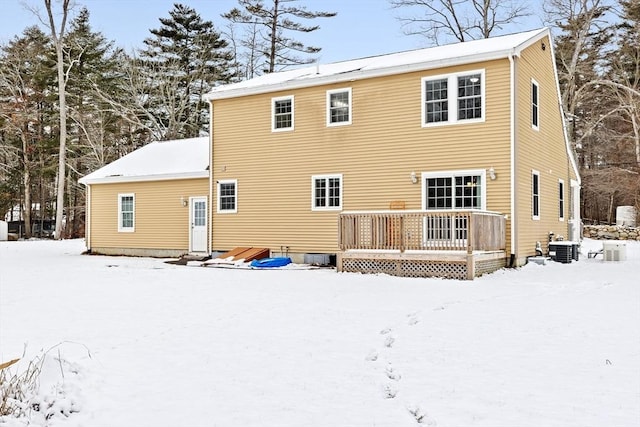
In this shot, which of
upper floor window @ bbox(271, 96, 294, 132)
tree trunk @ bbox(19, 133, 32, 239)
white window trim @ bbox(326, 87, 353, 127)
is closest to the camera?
white window trim @ bbox(326, 87, 353, 127)

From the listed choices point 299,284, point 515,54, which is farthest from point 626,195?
point 299,284

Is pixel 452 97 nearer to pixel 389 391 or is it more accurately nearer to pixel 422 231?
pixel 422 231

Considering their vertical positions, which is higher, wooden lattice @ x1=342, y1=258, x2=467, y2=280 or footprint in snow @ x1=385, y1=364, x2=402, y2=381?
wooden lattice @ x1=342, y1=258, x2=467, y2=280

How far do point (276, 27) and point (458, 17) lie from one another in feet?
34.4

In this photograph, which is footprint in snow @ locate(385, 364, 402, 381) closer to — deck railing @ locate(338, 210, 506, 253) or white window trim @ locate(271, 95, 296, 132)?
deck railing @ locate(338, 210, 506, 253)

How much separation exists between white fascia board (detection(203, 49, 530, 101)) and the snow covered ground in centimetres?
551

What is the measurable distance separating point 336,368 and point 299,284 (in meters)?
5.85

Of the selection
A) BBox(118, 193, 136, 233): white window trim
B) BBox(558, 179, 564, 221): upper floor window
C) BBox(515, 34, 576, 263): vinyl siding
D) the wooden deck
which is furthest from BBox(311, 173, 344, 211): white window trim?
BBox(118, 193, 136, 233): white window trim

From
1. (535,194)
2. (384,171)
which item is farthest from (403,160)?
(535,194)

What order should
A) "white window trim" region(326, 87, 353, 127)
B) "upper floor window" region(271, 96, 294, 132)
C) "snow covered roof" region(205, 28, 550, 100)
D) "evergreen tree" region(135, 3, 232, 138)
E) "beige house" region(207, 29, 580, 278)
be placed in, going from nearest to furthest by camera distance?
"beige house" region(207, 29, 580, 278)
"snow covered roof" region(205, 28, 550, 100)
"white window trim" region(326, 87, 353, 127)
"upper floor window" region(271, 96, 294, 132)
"evergreen tree" region(135, 3, 232, 138)

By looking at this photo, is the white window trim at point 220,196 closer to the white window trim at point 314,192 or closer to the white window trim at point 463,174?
the white window trim at point 314,192

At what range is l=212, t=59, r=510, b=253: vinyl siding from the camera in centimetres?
1335

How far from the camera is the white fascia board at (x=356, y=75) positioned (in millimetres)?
13242

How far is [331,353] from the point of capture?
5.85m
